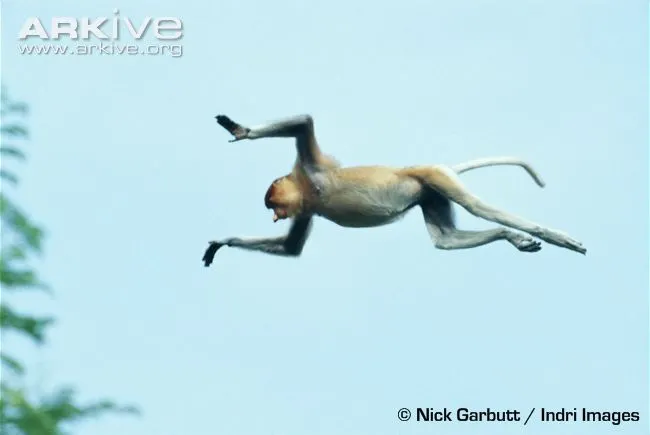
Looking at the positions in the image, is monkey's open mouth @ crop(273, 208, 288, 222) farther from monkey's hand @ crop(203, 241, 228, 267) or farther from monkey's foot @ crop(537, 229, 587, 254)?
monkey's foot @ crop(537, 229, 587, 254)

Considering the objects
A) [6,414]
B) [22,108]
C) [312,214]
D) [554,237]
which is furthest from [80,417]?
[554,237]

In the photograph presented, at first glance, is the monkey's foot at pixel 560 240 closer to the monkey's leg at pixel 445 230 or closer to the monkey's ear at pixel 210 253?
the monkey's leg at pixel 445 230

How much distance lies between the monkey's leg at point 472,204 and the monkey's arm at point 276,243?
746mm

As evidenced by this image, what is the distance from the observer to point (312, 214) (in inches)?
330

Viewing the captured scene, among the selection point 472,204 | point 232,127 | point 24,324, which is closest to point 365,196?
point 472,204

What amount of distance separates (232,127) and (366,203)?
86 centimetres

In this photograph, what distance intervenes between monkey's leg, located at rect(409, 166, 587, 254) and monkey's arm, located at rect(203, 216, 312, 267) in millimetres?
746

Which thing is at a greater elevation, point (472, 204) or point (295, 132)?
point (295, 132)

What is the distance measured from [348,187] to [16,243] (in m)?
3.06

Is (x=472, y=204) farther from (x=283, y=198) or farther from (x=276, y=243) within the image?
(x=276, y=243)

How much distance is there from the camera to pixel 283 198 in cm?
822

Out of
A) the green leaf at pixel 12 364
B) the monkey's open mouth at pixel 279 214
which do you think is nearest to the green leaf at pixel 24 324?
the green leaf at pixel 12 364

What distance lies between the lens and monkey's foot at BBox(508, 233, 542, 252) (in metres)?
7.71

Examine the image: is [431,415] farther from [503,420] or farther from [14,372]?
[14,372]
